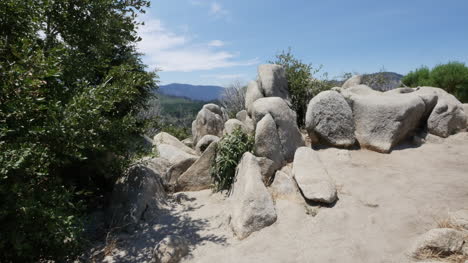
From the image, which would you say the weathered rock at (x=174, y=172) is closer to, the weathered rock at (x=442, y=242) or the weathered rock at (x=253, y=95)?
the weathered rock at (x=253, y=95)

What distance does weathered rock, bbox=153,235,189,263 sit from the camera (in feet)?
18.4

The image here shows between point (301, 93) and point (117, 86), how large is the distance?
7684 mm

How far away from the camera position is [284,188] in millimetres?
7254

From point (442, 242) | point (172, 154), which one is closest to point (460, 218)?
point (442, 242)

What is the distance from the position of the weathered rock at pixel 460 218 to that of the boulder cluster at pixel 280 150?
222 centimetres

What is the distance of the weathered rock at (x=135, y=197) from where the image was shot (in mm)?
7543

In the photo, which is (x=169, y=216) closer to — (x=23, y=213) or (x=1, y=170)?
(x=23, y=213)

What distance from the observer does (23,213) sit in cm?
411

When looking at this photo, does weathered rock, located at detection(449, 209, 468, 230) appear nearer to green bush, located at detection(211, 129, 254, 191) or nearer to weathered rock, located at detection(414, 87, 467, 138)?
green bush, located at detection(211, 129, 254, 191)

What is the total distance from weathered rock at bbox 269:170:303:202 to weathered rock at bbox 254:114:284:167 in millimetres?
557

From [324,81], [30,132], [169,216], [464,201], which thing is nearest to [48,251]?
[30,132]

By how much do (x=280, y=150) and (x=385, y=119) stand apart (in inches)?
149

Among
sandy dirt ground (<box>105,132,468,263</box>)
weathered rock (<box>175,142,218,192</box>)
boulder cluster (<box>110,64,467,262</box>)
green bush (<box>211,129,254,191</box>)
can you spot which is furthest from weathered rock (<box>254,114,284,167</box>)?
weathered rock (<box>175,142,218,192</box>)

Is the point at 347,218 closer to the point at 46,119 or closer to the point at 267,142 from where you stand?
the point at 267,142
